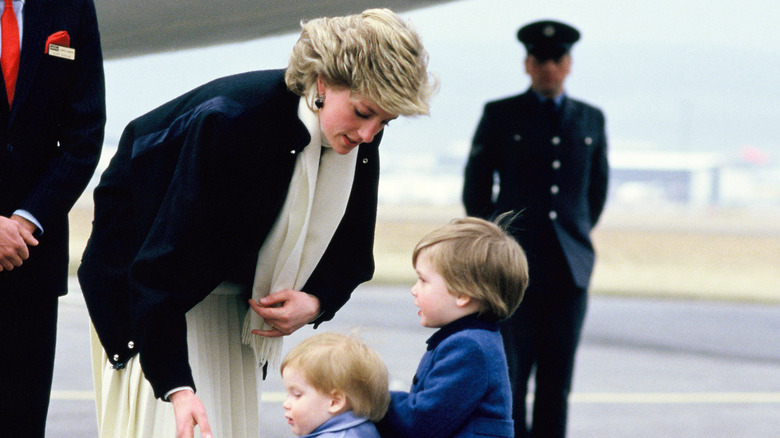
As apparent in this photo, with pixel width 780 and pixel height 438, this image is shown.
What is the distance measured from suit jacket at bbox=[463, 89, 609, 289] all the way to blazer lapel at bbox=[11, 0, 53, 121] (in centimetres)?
198

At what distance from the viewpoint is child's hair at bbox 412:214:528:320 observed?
1925mm

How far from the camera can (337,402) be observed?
186 centimetres

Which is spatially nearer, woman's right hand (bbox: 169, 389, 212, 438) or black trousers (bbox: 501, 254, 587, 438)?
woman's right hand (bbox: 169, 389, 212, 438)

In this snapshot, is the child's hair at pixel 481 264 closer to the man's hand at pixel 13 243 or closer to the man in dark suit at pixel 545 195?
the man's hand at pixel 13 243

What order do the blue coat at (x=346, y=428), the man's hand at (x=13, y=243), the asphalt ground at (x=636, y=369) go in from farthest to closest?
the asphalt ground at (x=636, y=369), the man's hand at (x=13, y=243), the blue coat at (x=346, y=428)

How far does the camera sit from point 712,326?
8953 mm

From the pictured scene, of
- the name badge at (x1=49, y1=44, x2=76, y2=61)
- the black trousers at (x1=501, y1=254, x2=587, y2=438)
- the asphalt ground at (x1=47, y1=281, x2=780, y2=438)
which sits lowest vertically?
the asphalt ground at (x1=47, y1=281, x2=780, y2=438)

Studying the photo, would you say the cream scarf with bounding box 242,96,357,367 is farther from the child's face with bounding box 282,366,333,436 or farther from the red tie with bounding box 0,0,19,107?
the red tie with bounding box 0,0,19,107

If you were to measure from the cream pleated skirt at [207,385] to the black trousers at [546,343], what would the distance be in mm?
1720

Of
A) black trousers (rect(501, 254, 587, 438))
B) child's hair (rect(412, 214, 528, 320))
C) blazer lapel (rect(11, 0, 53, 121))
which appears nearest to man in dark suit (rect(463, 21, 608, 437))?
black trousers (rect(501, 254, 587, 438))

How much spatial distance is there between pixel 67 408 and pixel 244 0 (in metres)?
2.73

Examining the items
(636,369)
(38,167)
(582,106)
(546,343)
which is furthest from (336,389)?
(636,369)

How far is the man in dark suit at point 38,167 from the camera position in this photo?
2135 millimetres

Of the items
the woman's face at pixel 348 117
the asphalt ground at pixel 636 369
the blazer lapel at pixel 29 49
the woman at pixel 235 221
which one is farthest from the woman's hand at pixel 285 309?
the blazer lapel at pixel 29 49
